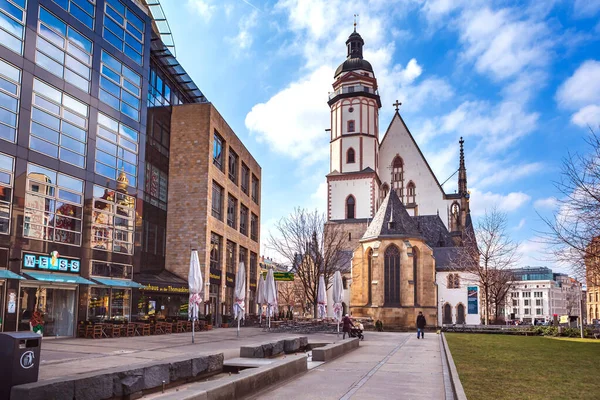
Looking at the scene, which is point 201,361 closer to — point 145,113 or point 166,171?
point 145,113

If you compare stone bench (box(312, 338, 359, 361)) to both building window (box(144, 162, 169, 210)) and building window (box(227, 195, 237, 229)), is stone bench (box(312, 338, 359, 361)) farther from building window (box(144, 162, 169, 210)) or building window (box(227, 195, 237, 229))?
building window (box(227, 195, 237, 229))

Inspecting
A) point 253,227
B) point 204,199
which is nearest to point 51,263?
point 204,199

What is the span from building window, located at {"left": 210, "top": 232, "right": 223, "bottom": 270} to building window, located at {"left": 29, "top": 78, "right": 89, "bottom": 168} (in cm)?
1405

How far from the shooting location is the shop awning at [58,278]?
2437cm

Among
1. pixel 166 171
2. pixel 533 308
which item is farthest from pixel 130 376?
pixel 533 308

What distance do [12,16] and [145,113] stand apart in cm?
1078

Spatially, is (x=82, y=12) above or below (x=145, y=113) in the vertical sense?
above

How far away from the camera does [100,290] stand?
29.4 metres

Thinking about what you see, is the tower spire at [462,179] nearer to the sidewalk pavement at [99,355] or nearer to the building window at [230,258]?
the building window at [230,258]

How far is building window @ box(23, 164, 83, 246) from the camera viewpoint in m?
24.8

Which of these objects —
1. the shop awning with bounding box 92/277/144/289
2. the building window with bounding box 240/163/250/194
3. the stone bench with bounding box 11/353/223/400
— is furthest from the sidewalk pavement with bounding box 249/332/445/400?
the building window with bounding box 240/163/250/194

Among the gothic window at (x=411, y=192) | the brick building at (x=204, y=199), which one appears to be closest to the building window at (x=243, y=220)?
the brick building at (x=204, y=199)

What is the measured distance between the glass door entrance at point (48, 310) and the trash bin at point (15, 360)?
1592 cm

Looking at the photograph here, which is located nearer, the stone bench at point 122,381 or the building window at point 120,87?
the stone bench at point 122,381
